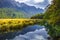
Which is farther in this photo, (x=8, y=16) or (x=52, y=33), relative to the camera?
(x=8, y=16)

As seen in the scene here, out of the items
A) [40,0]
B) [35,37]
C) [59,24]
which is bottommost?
[35,37]

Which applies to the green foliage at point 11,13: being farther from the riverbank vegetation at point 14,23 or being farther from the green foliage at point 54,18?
the green foliage at point 54,18

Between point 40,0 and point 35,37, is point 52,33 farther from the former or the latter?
point 40,0

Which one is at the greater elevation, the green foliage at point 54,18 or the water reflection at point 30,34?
the green foliage at point 54,18

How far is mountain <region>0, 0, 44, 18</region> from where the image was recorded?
5525 millimetres

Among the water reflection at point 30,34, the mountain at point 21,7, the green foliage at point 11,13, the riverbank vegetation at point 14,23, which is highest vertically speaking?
the mountain at point 21,7

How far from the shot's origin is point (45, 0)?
556cm

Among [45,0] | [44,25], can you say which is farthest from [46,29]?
[45,0]

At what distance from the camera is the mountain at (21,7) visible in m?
5.52

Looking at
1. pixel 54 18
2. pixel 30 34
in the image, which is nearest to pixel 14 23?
pixel 30 34

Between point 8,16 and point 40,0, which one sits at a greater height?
point 40,0

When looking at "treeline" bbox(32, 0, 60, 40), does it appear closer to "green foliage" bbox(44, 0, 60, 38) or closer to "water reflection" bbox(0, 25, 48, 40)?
"green foliage" bbox(44, 0, 60, 38)

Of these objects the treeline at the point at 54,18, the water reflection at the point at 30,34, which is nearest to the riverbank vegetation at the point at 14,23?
the water reflection at the point at 30,34

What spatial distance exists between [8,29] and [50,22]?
960 mm
